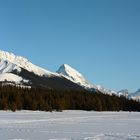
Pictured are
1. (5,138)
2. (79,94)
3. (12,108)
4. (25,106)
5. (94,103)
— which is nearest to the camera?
(5,138)

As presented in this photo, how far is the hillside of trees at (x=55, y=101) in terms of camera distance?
102656 mm

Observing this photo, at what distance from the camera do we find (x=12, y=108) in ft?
308

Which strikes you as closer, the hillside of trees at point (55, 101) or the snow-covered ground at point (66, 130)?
the snow-covered ground at point (66, 130)

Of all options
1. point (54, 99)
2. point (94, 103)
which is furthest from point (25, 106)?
point (94, 103)

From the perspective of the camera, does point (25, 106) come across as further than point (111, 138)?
Yes

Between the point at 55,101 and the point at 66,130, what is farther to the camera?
the point at 55,101

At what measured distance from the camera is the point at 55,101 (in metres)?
112

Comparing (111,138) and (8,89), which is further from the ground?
(8,89)

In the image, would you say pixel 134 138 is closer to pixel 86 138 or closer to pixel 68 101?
pixel 86 138

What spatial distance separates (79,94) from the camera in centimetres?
13300

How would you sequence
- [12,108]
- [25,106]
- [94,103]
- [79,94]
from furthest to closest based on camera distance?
[79,94], [94,103], [25,106], [12,108]

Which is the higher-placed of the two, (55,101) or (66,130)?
(55,101)

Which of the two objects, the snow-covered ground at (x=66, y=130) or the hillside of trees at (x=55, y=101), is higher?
the hillside of trees at (x=55, y=101)

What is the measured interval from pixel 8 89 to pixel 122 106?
42689 millimetres
